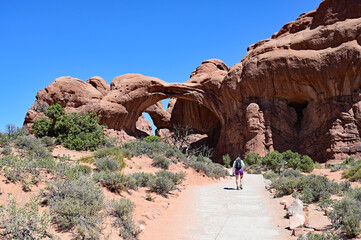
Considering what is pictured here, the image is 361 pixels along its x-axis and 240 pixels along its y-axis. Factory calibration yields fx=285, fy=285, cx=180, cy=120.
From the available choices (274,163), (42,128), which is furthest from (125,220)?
(274,163)

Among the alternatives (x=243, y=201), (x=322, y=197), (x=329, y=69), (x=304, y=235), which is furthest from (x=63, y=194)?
(x=329, y=69)

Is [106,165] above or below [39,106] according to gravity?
below

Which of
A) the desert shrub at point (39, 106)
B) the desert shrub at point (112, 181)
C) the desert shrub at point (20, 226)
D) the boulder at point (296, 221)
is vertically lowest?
the boulder at point (296, 221)

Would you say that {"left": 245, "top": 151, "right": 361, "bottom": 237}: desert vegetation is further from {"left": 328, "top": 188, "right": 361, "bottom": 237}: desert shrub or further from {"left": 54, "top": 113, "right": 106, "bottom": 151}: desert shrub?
{"left": 54, "top": 113, "right": 106, "bottom": 151}: desert shrub

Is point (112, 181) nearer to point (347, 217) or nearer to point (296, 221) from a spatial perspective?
point (296, 221)

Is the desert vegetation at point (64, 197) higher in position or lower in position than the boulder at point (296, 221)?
higher

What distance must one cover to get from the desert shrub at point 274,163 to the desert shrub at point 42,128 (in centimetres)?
1504

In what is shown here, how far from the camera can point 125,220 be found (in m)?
5.48

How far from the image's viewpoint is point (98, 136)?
16734 millimetres

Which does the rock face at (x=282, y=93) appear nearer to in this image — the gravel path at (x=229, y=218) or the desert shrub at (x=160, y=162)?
the desert shrub at (x=160, y=162)

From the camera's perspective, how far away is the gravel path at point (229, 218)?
18.0ft

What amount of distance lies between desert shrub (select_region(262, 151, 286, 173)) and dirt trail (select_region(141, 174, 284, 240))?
34.0ft

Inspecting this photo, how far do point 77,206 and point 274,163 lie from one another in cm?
1746

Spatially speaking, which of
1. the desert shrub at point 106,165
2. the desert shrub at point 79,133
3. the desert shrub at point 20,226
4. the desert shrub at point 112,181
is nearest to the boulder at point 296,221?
the desert shrub at point 112,181
